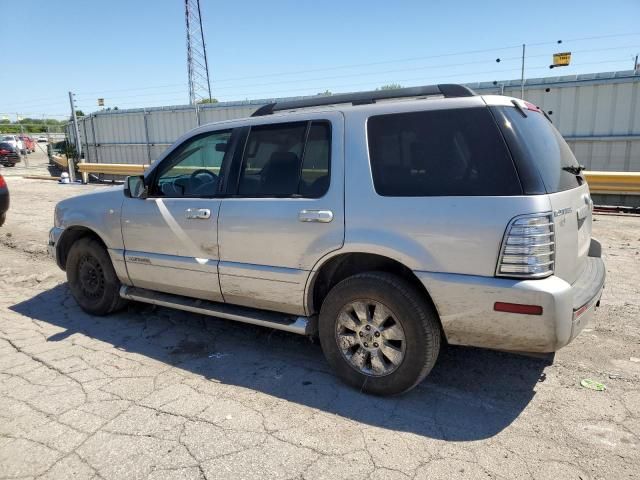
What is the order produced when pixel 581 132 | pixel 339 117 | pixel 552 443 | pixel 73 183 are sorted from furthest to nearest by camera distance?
pixel 73 183 → pixel 581 132 → pixel 339 117 → pixel 552 443

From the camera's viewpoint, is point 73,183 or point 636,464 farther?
point 73,183

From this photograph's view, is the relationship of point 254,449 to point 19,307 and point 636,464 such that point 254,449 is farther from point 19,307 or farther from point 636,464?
point 19,307

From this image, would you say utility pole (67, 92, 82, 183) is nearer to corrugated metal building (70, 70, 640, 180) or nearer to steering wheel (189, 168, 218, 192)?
corrugated metal building (70, 70, 640, 180)

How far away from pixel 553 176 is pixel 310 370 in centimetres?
218

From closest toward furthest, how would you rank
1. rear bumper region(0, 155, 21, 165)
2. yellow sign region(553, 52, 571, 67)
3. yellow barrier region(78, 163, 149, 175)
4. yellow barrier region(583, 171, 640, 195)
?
yellow barrier region(583, 171, 640, 195) < yellow sign region(553, 52, 571, 67) < yellow barrier region(78, 163, 149, 175) < rear bumper region(0, 155, 21, 165)

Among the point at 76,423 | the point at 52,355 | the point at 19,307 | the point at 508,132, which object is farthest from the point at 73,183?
the point at 508,132

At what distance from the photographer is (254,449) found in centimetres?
264

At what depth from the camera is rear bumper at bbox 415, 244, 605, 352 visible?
258 centimetres

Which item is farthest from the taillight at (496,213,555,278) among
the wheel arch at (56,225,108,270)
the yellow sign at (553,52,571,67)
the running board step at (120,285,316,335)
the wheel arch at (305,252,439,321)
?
the yellow sign at (553,52,571,67)

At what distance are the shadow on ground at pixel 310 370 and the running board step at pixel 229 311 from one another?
33cm

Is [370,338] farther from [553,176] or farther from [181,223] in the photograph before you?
[181,223]

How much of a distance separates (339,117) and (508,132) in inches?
45.6

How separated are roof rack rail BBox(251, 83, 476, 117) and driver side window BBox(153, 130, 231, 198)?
0.46 metres

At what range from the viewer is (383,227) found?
9.79 ft
